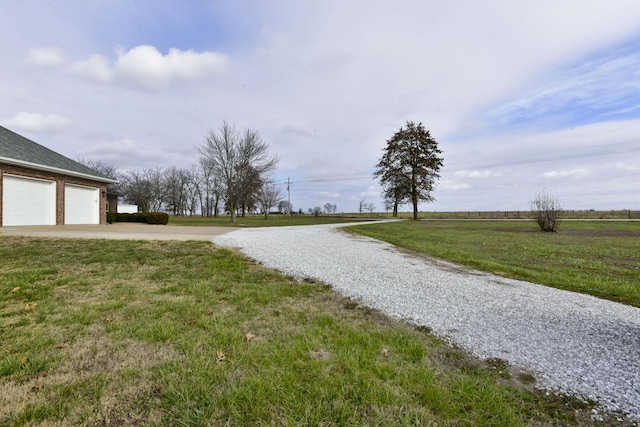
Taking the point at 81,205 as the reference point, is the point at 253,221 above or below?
below

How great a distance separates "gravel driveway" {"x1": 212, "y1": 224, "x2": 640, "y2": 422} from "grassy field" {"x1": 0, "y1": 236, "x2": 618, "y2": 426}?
0.94ft

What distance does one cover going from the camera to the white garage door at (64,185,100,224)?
1667 cm

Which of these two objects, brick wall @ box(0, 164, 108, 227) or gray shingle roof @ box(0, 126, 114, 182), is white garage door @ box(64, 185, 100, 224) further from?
gray shingle roof @ box(0, 126, 114, 182)

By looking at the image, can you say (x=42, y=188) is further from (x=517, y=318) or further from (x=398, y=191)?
(x=398, y=191)

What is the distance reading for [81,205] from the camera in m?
17.7

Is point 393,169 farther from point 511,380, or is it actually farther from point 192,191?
point 192,191

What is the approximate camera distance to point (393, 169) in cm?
3741

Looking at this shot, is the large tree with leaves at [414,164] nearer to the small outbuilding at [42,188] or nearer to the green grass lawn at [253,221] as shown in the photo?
the green grass lawn at [253,221]

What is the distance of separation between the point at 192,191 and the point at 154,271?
58221mm

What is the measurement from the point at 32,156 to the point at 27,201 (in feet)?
8.27

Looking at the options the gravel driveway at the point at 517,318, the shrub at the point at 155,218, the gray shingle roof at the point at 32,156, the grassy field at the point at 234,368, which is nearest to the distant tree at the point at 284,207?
the shrub at the point at 155,218

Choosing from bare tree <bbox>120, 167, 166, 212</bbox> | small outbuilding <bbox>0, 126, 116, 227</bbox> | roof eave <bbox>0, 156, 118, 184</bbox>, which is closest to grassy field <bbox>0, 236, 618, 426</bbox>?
roof eave <bbox>0, 156, 118, 184</bbox>

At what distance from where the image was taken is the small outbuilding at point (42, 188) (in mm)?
13688

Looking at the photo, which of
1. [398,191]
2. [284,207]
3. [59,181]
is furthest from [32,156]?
[284,207]
